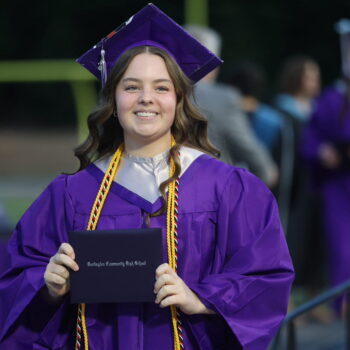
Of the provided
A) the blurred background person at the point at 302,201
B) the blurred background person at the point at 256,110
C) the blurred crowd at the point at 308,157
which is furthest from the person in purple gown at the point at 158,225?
the blurred background person at the point at 302,201

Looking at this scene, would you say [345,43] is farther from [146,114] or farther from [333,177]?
[146,114]

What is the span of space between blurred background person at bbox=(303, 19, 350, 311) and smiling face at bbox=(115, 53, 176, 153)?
3940 millimetres

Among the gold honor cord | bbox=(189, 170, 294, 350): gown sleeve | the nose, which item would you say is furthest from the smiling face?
bbox=(189, 170, 294, 350): gown sleeve

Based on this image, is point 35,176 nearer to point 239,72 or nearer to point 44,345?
point 239,72

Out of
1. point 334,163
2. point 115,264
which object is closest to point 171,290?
point 115,264

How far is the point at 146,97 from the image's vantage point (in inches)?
130

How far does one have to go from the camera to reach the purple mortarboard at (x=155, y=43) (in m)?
3.37

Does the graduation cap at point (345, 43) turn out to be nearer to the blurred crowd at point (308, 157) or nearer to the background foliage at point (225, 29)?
the blurred crowd at point (308, 157)

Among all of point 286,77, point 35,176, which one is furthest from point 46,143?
point 286,77

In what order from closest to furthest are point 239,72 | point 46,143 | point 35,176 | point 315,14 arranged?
point 239,72 → point 35,176 → point 315,14 → point 46,143

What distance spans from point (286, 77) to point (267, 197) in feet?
16.4

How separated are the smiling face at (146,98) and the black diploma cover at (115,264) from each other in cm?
36

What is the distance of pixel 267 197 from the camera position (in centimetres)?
334

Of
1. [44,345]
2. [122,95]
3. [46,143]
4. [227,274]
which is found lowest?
[46,143]
